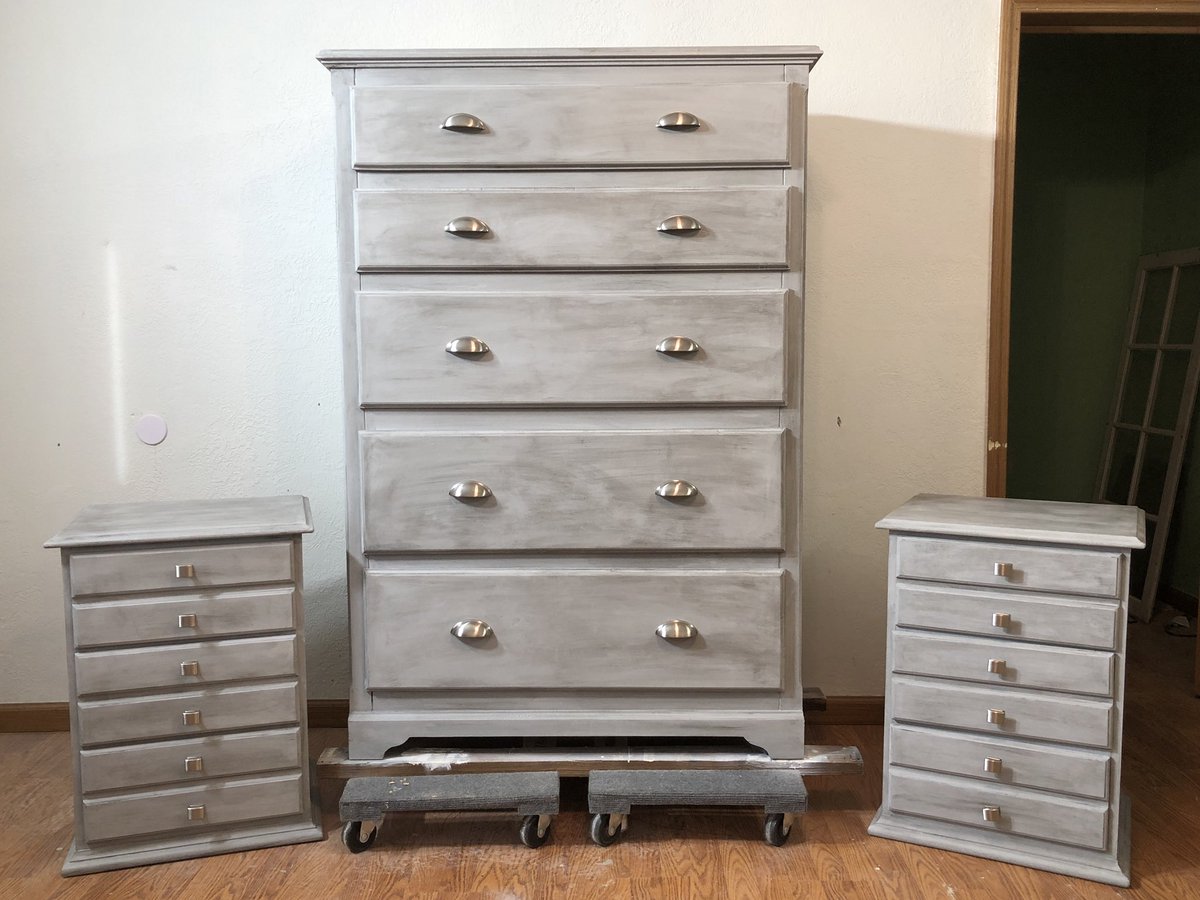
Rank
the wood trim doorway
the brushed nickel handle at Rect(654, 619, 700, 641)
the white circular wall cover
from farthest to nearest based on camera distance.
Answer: the white circular wall cover → the wood trim doorway → the brushed nickel handle at Rect(654, 619, 700, 641)

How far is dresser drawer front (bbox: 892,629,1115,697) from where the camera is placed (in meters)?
2.10

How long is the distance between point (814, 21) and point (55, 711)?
2961mm

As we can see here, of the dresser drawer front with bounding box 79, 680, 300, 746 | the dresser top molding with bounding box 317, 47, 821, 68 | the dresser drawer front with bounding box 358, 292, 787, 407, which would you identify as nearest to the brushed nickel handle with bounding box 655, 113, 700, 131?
the dresser top molding with bounding box 317, 47, 821, 68

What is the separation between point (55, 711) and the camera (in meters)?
2.93

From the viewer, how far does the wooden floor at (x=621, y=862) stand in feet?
6.80

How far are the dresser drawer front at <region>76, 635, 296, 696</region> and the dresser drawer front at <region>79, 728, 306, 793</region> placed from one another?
0.14 m

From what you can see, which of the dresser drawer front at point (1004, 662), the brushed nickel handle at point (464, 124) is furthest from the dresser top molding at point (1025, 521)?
the brushed nickel handle at point (464, 124)

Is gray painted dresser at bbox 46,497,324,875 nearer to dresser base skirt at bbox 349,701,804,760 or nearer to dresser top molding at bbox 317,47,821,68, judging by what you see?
dresser base skirt at bbox 349,701,804,760

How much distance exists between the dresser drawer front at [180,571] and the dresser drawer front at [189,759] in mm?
353

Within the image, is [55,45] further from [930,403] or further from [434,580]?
[930,403]

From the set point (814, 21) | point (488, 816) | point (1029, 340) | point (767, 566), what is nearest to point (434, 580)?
point (488, 816)

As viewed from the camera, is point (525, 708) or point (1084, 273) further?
point (1084, 273)

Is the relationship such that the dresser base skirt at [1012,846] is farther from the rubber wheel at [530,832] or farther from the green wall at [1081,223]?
the green wall at [1081,223]

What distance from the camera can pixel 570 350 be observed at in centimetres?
225
